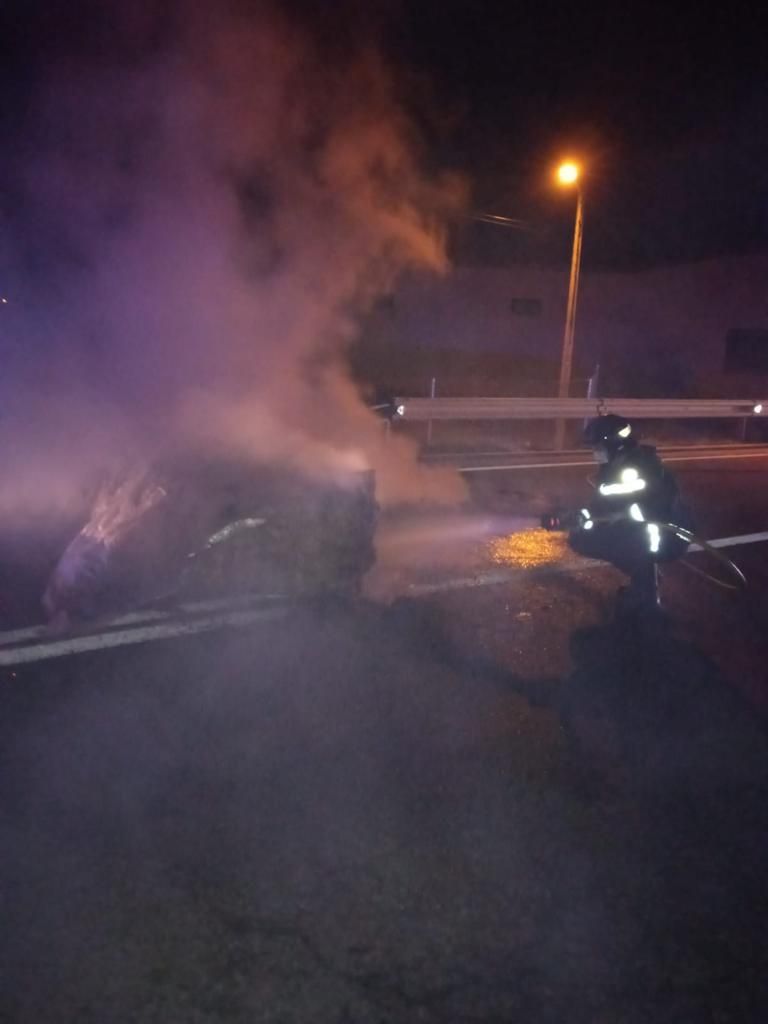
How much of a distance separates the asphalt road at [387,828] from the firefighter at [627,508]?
18.9 inches

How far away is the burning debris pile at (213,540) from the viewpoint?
5.12 meters

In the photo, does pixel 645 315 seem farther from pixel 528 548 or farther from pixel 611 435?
pixel 611 435

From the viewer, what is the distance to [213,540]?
17.7ft

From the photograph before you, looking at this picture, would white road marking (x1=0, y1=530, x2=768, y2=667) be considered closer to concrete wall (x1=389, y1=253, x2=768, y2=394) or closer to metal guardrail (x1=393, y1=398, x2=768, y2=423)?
metal guardrail (x1=393, y1=398, x2=768, y2=423)

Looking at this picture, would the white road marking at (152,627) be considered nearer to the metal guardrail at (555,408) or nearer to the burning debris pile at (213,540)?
the burning debris pile at (213,540)

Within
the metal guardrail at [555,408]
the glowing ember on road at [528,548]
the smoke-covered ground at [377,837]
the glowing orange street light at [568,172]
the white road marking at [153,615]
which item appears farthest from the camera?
the glowing orange street light at [568,172]

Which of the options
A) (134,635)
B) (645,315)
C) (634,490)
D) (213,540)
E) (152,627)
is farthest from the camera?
(645,315)

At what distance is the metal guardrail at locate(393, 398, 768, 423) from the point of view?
1165cm

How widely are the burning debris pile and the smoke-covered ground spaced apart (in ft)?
2.17

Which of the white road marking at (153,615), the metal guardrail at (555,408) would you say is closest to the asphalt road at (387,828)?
the white road marking at (153,615)

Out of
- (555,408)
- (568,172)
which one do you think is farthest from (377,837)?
(568,172)

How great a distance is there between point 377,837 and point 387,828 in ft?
0.21

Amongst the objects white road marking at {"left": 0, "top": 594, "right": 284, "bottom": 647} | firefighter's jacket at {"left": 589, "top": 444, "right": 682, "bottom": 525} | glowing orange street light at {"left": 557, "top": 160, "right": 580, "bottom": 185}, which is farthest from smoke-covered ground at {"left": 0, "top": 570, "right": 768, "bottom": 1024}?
glowing orange street light at {"left": 557, "top": 160, "right": 580, "bottom": 185}

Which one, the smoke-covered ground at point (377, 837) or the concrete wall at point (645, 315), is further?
the concrete wall at point (645, 315)
